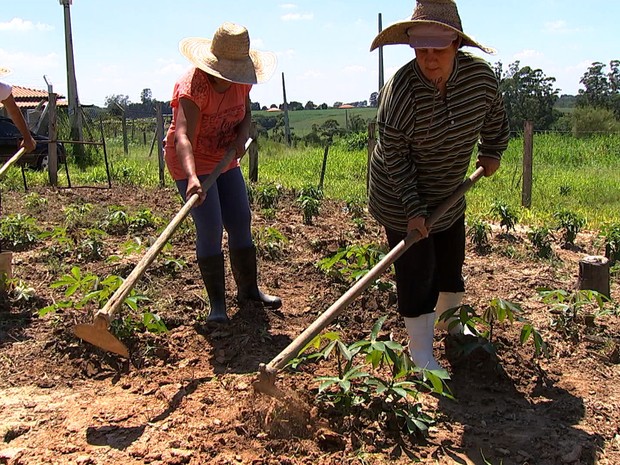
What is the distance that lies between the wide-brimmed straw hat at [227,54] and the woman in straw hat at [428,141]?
2.71 feet

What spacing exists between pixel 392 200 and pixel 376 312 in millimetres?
1116

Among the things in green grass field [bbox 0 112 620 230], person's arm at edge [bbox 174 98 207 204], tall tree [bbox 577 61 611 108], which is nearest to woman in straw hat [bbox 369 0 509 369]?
person's arm at edge [bbox 174 98 207 204]

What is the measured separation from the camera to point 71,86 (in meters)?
16.0

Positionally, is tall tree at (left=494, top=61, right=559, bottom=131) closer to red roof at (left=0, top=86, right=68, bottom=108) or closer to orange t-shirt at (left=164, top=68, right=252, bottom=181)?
red roof at (left=0, top=86, right=68, bottom=108)

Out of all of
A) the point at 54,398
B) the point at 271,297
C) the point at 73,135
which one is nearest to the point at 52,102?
the point at 73,135

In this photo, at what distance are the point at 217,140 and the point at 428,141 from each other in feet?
4.17

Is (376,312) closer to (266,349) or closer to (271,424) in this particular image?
(266,349)

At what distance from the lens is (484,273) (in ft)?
15.3

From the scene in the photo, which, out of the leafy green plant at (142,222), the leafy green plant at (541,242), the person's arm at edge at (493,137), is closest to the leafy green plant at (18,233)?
the leafy green plant at (142,222)

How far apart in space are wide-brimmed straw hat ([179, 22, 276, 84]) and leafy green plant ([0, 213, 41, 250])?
286 centimetres

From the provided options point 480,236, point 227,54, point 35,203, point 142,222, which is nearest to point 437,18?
point 227,54

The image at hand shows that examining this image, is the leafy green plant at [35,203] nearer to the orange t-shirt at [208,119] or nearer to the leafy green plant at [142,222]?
the leafy green plant at [142,222]

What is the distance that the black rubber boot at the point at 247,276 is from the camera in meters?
3.70

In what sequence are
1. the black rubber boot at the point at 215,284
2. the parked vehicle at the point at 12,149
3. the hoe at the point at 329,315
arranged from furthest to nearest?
the parked vehicle at the point at 12,149
the black rubber boot at the point at 215,284
the hoe at the point at 329,315
